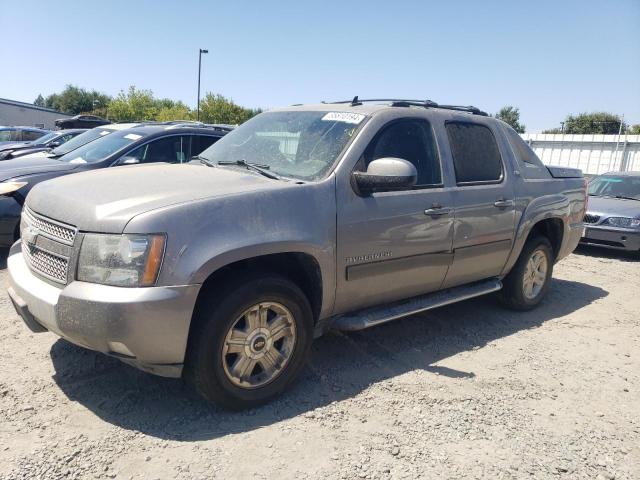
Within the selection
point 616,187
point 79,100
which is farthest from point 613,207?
point 79,100

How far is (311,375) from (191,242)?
1489mm

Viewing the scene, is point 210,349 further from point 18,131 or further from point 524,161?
point 18,131

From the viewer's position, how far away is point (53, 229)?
3.05 metres

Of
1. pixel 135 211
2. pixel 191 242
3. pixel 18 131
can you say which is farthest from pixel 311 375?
pixel 18 131

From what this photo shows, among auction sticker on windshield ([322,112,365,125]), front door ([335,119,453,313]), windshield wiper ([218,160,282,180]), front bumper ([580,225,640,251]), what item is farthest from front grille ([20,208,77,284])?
front bumper ([580,225,640,251])

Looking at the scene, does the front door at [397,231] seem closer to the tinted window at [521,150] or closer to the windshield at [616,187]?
the tinted window at [521,150]

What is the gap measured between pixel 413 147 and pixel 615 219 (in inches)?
256

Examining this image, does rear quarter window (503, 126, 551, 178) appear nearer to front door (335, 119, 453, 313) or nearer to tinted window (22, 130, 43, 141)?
front door (335, 119, 453, 313)

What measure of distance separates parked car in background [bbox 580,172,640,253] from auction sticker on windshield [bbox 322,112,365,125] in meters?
6.83

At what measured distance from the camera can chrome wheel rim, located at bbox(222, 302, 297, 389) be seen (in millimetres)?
3092

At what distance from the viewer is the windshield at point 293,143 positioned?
3635mm

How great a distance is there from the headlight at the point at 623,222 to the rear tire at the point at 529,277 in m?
4.12

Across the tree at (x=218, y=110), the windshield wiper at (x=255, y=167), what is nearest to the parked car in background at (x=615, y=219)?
the windshield wiper at (x=255, y=167)

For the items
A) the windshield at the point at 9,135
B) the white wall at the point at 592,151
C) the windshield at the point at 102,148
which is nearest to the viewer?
the windshield at the point at 102,148
